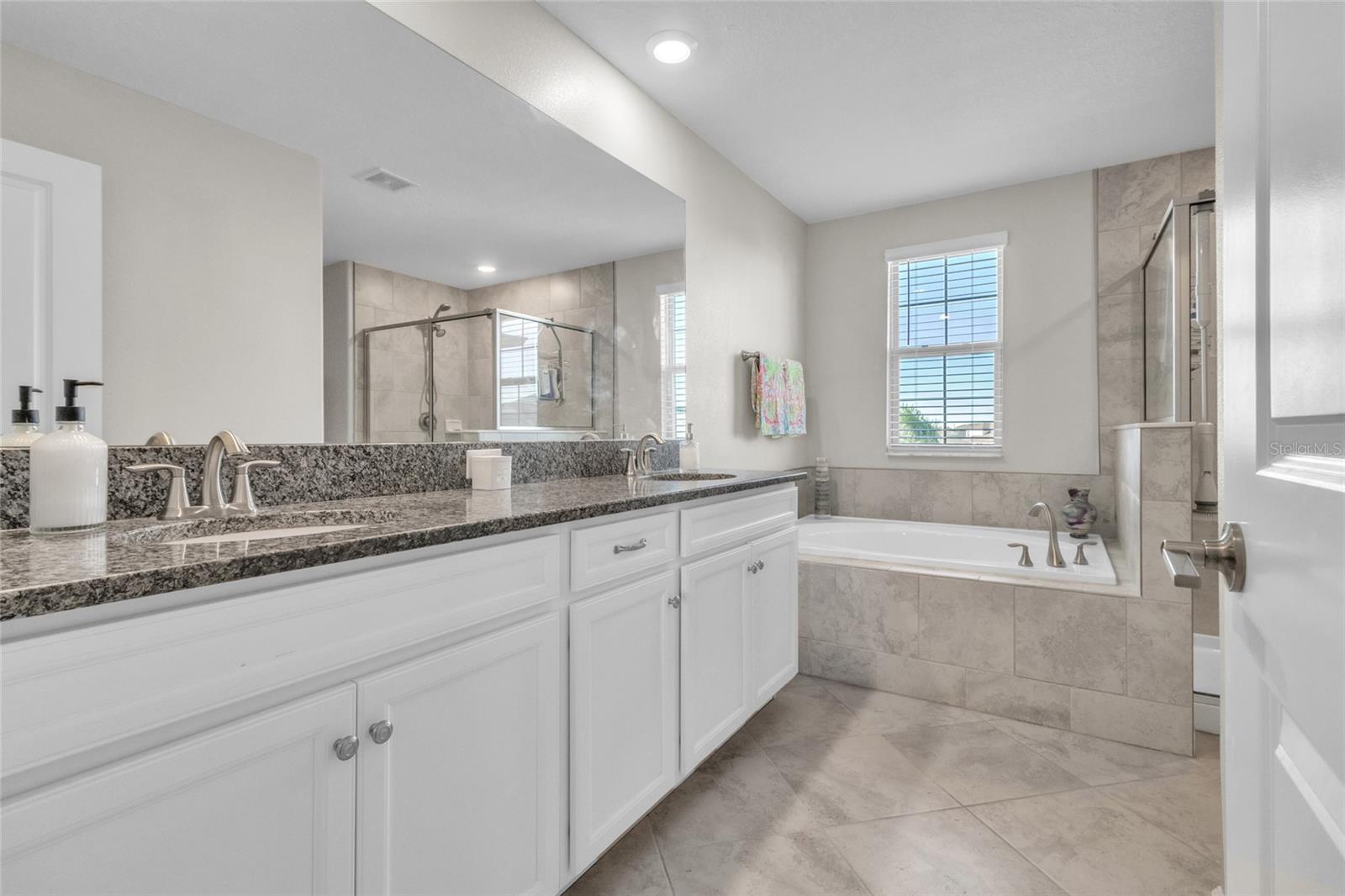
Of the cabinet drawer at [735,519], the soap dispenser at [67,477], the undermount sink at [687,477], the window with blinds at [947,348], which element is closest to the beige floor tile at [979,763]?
the cabinet drawer at [735,519]

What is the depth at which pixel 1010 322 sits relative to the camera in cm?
367

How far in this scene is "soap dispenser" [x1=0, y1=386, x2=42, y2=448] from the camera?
104cm

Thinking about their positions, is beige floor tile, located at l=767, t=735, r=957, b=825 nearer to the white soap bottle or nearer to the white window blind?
the white soap bottle

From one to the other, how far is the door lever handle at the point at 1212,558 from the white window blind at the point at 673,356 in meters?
2.22

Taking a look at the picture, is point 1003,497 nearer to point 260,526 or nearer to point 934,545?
point 934,545

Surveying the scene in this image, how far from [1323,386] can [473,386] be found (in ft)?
5.85

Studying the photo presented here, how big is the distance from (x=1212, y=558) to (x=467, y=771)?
109cm

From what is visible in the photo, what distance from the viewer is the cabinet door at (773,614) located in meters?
2.14

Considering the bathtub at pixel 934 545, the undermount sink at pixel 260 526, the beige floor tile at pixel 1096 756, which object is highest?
the undermount sink at pixel 260 526

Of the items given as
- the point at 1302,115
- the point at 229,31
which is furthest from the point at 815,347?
the point at 1302,115

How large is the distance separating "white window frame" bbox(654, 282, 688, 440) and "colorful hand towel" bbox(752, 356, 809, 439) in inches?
27.8

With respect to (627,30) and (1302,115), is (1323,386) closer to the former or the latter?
(1302,115)

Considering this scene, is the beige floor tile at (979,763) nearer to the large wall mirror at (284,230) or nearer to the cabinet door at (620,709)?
the cabinet door at (620,709)

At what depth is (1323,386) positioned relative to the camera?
0.41 m
